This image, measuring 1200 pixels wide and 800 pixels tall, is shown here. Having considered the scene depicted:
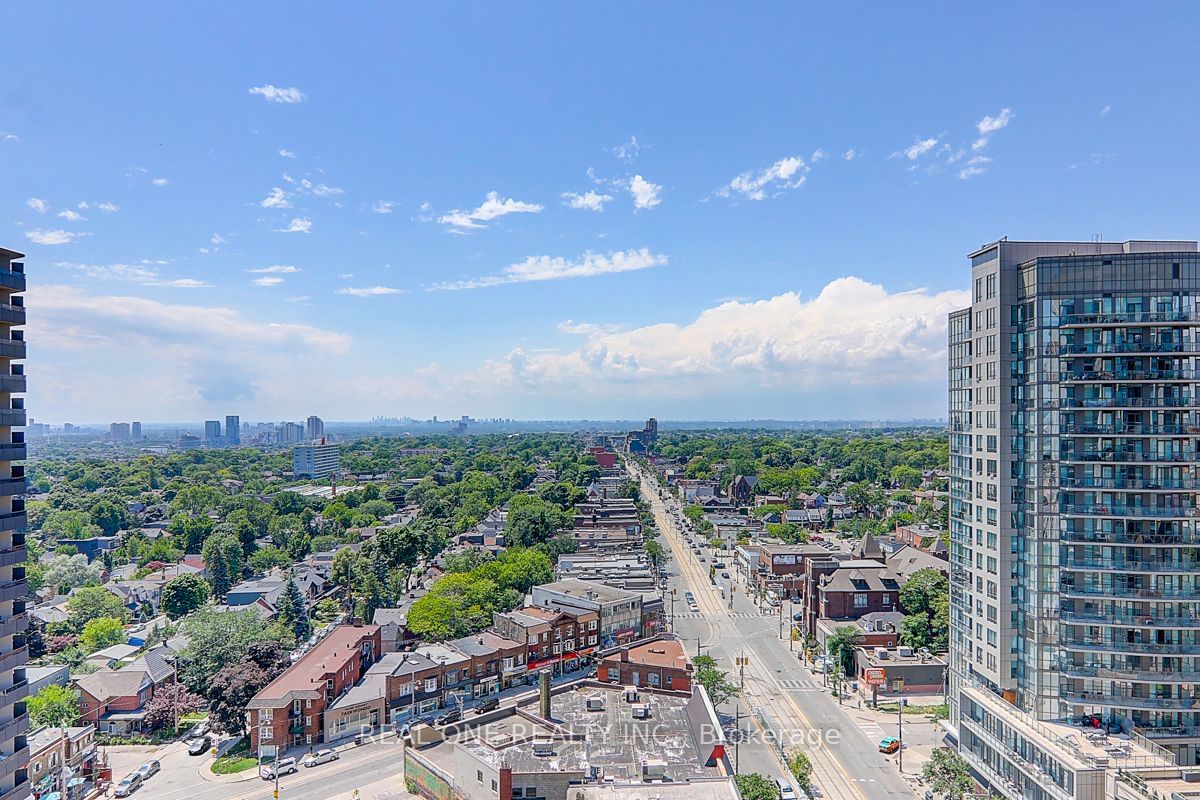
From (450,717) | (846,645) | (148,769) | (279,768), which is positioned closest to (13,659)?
(279,768)

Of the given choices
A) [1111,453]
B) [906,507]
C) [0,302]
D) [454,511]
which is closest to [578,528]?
[454,511]

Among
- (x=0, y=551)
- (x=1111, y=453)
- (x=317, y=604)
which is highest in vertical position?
(x=1111, y=453)

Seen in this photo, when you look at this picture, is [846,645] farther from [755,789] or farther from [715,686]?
[755,789]

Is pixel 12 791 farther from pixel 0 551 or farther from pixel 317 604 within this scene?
pixel 317 604

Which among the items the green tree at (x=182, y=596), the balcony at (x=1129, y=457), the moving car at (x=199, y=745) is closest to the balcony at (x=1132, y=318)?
Result: the balcony at (x=1129, y=457)

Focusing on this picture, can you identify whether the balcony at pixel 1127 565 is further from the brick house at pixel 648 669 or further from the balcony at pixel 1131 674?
the brick house at pixel 648 669

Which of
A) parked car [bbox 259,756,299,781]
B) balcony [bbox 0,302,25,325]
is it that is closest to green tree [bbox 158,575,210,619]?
parked car [bbox 259,756,299,781]
